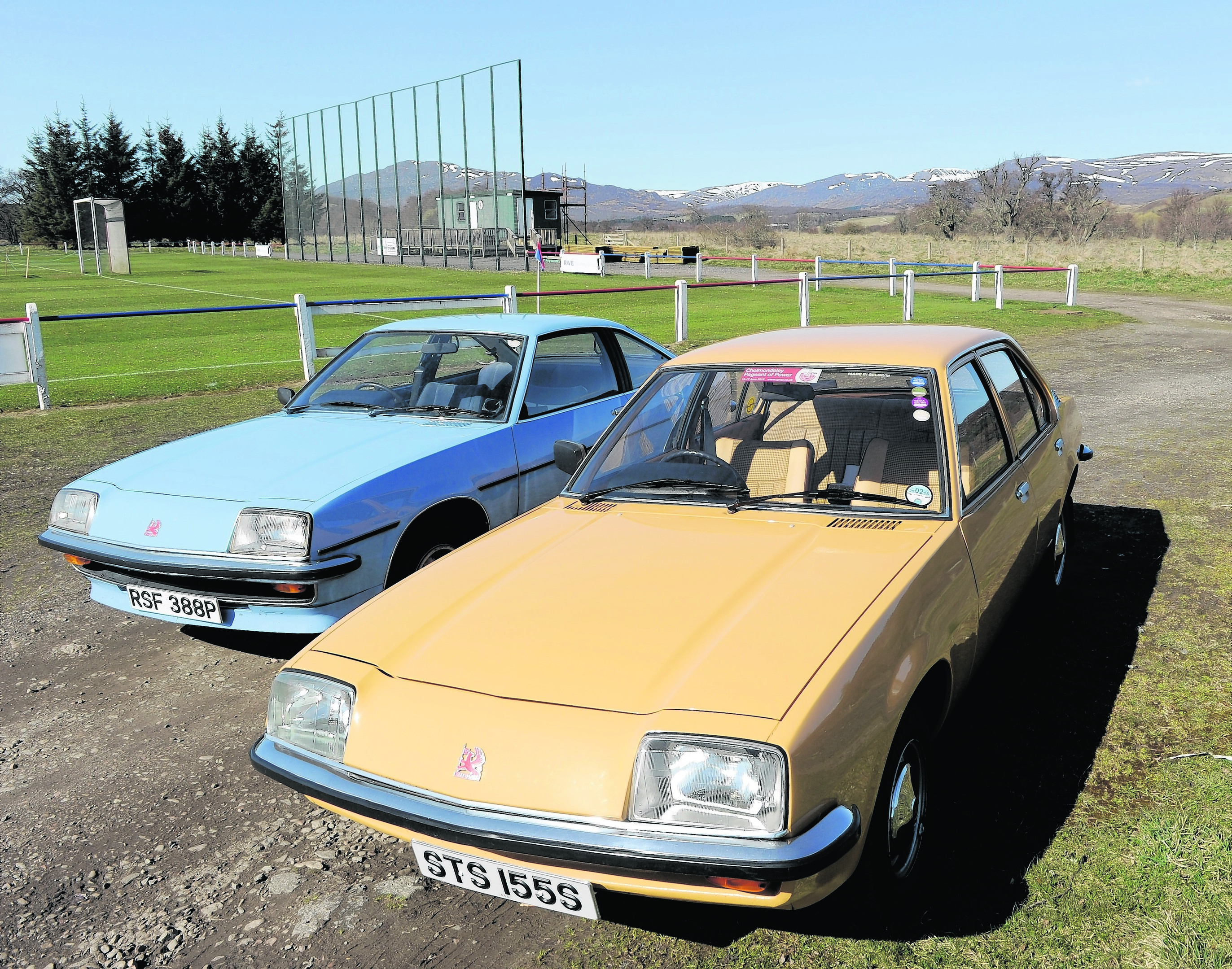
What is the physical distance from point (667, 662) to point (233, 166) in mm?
101188

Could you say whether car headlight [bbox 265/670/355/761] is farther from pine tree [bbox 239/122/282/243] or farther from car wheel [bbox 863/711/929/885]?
pine tree [bbox 239/122/282/243]

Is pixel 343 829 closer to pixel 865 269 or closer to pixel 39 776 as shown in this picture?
pixel 39 776

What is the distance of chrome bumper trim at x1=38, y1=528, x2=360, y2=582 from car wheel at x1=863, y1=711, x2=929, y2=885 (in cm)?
249

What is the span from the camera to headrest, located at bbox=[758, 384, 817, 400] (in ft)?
12.3

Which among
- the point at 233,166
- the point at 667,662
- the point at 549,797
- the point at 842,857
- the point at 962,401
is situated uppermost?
the point at 233,166

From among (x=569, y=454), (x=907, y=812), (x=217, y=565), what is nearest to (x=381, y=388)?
(x=217, y=565)

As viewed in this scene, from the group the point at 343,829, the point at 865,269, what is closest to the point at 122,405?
the point at 343,829

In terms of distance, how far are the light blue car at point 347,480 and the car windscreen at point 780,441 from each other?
3.73 ft

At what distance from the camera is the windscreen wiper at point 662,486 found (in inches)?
138

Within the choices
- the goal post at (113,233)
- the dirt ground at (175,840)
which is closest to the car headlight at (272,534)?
the dirt ground at (175,840)

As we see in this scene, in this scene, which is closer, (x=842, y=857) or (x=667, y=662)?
(x=842, y=857)

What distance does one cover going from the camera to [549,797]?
2242 mm

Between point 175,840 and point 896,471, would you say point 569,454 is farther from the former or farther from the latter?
point 175,840

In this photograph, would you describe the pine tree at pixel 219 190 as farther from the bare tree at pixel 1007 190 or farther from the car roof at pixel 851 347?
the car roof at pixel 851 347
